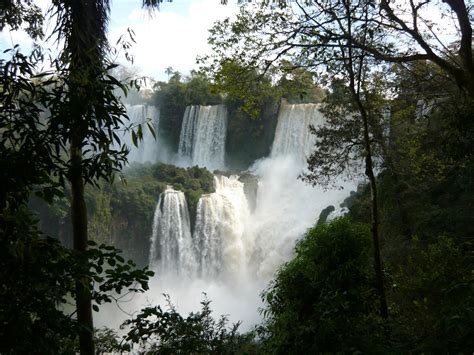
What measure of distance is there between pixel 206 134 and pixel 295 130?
25.1 ft

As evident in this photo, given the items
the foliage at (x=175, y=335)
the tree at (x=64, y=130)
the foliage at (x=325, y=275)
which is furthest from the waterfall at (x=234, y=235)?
the tree at (x=64, y=130)

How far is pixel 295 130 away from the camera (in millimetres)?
27344

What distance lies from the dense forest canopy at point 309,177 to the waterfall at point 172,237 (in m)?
13.4

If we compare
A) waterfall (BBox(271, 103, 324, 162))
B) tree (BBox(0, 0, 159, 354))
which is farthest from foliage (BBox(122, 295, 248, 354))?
waterfall (BBox(271, 103, 324, 162))

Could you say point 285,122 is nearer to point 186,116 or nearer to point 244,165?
point 244,165

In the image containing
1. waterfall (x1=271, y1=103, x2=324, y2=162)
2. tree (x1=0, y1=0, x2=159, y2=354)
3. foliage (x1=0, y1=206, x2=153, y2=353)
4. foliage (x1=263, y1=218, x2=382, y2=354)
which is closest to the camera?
foliage (x1=0, y1=206, x2=153, y2=353)

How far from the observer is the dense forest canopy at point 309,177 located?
208 cm

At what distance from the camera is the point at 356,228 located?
627cm

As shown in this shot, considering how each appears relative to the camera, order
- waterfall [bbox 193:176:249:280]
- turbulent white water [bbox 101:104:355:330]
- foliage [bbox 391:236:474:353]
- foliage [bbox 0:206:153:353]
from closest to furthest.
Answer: foliage [bbox 0:206:153:353]
foliage [bbox 391:236:474:353]
turbulent white water [bbox 101:104:355:330]
waterfall [bbox 193:176:249:280]

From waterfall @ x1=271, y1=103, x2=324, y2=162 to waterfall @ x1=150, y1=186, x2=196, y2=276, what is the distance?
7998 mm

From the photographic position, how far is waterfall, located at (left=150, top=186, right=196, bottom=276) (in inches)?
934

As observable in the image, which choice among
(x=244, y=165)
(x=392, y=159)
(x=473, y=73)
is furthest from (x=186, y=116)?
(x=473, y=73)

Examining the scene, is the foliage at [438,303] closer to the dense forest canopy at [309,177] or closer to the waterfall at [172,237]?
the dense forest canopy at [309,177]

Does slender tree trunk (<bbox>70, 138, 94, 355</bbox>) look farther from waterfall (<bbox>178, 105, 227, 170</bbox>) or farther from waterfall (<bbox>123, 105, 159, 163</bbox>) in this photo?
waterfall (<bbox>123, 105, 159, 163</bbox>)
